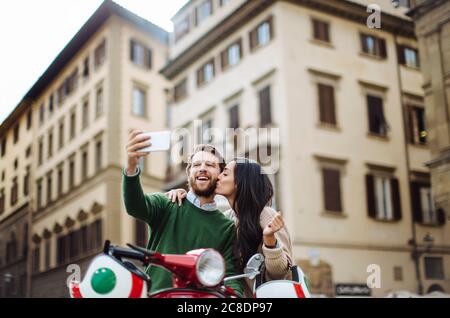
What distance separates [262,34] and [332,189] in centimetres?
275

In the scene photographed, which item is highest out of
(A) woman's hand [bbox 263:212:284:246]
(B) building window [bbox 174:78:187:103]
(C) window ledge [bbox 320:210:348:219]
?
(B) building window [bbox 174:78:187:103]

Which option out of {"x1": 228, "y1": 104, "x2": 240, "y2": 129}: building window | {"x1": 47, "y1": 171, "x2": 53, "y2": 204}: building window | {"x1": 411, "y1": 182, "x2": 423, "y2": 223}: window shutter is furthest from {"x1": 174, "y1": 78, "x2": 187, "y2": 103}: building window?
{"x1": 47, "y1": 171, "x2": 53, "y2": 204}: building window

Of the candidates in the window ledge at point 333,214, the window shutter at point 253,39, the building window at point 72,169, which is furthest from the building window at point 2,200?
the window shutter at point 253,39

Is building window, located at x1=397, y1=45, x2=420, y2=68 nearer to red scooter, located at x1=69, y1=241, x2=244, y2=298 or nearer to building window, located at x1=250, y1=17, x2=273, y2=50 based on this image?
building window, located at x1=250, y1=17, x2=273, y2=50

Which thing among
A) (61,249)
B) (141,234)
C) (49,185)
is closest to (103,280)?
(49,185)

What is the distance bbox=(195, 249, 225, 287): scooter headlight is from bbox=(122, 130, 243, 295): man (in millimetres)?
328

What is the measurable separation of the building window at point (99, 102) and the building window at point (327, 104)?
3.94 meters

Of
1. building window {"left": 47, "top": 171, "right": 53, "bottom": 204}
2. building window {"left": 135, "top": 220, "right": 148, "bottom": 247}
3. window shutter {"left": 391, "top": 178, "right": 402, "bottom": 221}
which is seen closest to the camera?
building window {"left": 47, "top": 171, "right": 53, "bottom": 204}

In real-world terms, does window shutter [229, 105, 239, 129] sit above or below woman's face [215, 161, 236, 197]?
above

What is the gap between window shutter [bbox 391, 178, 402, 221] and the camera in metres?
9.71

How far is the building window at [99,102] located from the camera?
17.7 feet
